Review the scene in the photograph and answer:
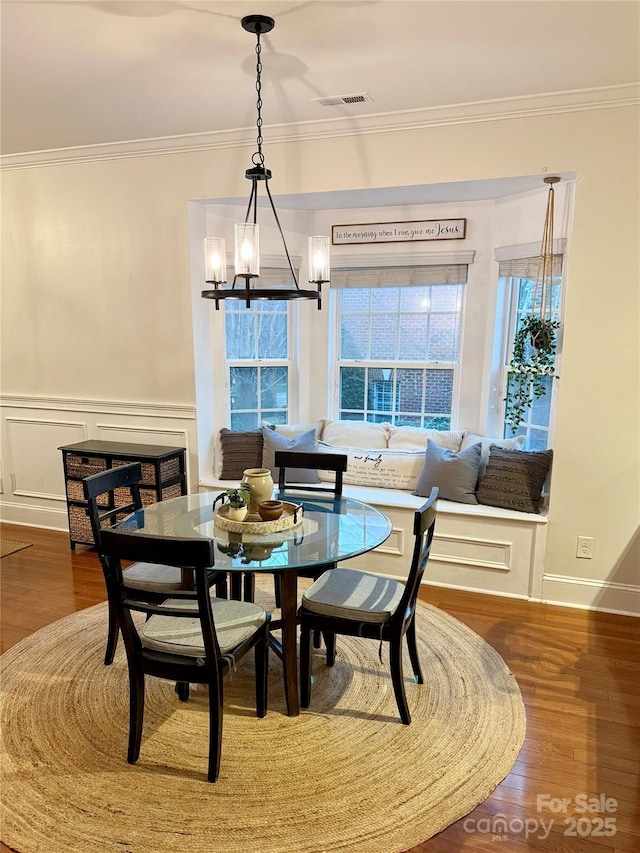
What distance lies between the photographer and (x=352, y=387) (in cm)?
459

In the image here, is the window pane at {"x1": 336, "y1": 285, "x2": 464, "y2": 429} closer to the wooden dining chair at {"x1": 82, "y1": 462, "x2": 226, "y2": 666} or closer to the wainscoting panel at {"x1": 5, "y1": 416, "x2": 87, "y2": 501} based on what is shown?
the wooden dining chair at {"x1": 82, "y1": 462, "x2": 226, "y2": 666}

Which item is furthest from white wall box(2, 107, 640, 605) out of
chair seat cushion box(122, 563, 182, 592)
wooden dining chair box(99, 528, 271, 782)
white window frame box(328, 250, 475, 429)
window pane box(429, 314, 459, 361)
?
wooden dining chair box(99, 528, 271, 782)

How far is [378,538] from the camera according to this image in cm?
243

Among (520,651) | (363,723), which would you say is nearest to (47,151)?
(363,723)

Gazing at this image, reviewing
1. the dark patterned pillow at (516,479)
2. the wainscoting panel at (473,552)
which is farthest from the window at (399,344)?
the wainscoting panel at (473,552)

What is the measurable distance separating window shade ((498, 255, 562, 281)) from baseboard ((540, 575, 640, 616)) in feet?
6.23

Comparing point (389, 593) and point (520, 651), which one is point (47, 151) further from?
point (520, 651)

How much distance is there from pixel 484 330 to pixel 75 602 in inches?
128

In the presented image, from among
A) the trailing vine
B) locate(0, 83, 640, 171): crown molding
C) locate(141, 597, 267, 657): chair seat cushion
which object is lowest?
locate(141, 597, 267, 657): chair seat cushion

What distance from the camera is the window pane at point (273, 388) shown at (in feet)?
15.0

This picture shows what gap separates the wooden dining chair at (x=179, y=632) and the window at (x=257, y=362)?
2.43m

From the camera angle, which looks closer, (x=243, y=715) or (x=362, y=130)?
(x=243, y=715)

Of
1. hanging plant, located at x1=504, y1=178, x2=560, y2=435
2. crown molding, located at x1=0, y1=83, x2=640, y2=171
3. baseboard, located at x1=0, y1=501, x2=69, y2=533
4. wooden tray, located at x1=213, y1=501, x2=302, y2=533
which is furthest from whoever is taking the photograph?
baseboard, located at x1=0, y1=501, x2=69, y2=533

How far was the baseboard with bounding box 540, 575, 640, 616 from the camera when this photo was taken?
10.7 feet
